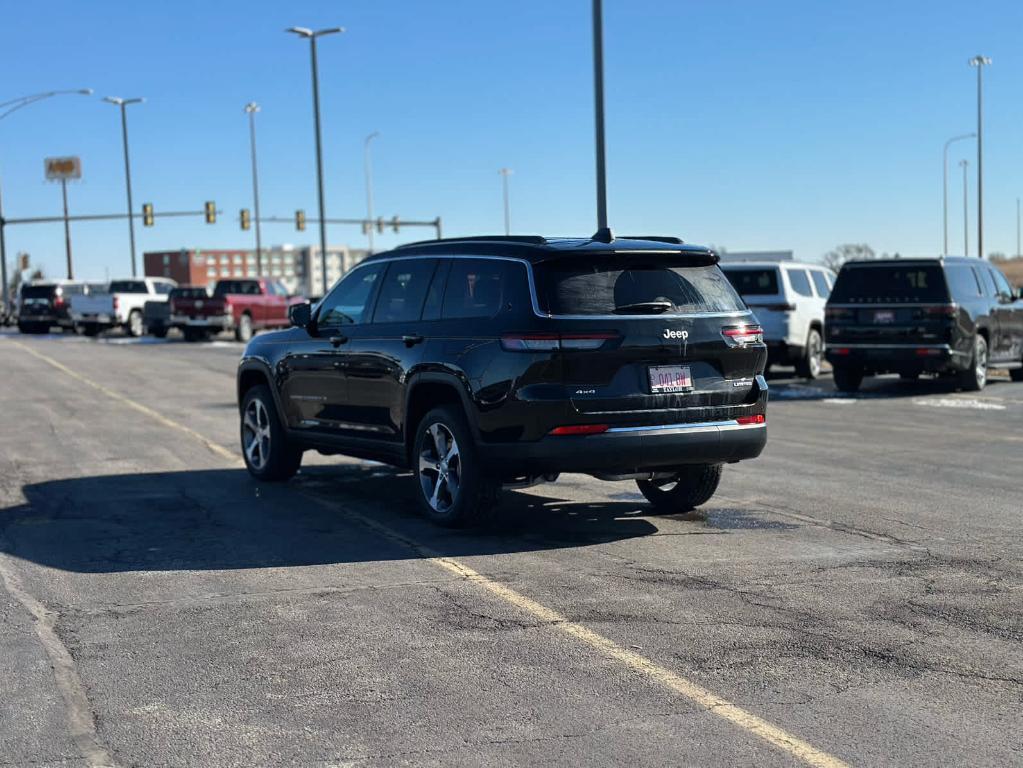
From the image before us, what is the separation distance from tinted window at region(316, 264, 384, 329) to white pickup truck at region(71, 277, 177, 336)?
34926 millimetres

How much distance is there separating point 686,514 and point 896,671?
12.5 feet

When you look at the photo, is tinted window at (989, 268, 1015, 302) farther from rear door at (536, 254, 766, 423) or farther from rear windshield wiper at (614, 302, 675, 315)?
rear windshield wiper at (614, 302, 675, 315)

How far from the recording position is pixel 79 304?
44344 mm

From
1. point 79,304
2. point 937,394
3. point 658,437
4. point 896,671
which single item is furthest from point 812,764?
point 79,304

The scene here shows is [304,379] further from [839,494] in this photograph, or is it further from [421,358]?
[839,494]

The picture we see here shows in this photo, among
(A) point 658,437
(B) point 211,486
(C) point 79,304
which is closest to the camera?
(A) point 658,437

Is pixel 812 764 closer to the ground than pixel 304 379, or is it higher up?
closer to the ground

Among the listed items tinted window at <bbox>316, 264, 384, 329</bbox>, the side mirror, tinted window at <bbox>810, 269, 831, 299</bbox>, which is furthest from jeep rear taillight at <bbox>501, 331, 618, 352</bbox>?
tinted window at <bbox>810, 269, 831, 299</bbox>

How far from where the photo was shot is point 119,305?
43.5 m

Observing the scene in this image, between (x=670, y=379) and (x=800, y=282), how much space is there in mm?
14994

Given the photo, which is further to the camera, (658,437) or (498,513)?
(498,513)

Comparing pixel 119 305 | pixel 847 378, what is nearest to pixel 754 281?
pixel 847 378

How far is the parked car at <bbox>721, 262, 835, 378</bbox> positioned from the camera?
21.4 metres

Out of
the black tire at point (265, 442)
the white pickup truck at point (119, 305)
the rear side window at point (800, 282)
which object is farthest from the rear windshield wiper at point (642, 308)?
the white pickup truck at point (119, 305)
